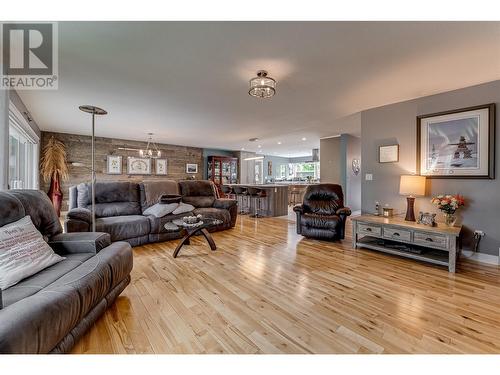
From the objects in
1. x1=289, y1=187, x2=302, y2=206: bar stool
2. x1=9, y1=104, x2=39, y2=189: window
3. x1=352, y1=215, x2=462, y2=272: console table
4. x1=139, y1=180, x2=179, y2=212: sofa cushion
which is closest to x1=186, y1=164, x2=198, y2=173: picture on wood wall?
x1=289, y1=187, x2=302, y2=206: bar stool

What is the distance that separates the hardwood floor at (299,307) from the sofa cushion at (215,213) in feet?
4.38

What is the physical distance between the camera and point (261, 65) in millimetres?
2402

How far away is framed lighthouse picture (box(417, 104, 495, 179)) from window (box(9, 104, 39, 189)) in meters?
5.88

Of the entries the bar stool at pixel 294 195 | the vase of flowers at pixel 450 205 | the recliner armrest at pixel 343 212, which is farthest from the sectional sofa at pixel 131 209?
the bar stool at pixel 294 195

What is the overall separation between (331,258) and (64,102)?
486 centimetres

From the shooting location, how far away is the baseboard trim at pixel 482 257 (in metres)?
2.80

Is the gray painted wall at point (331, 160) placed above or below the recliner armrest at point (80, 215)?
above

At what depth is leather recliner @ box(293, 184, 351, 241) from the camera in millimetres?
3717

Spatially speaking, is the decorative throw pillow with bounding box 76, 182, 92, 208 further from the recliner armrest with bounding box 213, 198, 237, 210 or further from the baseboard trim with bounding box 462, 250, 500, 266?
the baseboard trim with bounding box 462, 250, 500, 266

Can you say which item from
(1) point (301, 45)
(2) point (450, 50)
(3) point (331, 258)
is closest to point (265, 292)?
(3) point (331, 258)

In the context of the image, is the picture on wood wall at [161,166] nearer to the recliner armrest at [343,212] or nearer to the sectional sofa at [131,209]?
the sectional sofa at [131,209]

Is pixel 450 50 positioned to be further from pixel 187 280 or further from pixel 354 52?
pixel 187 280
